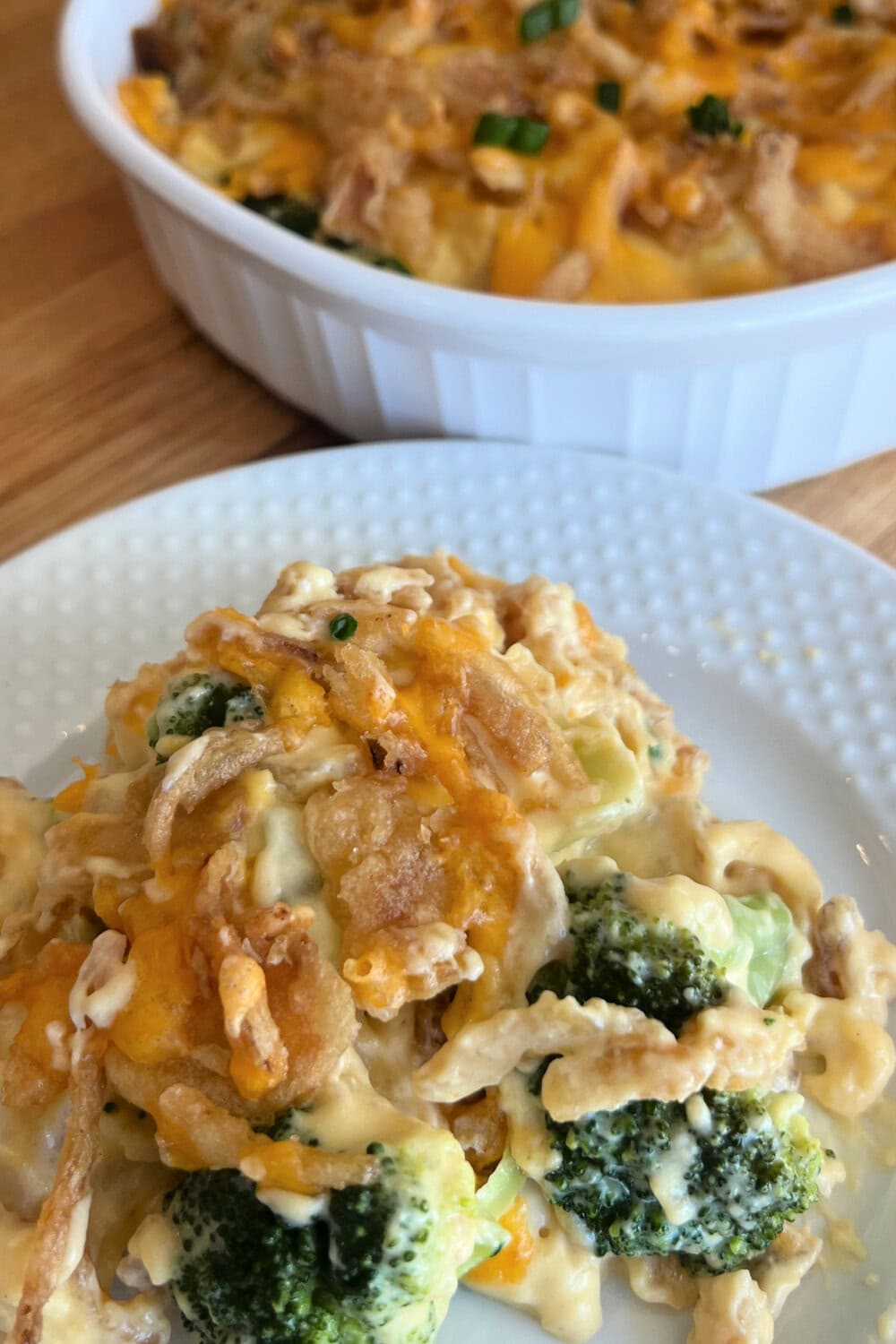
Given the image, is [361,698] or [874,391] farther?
[874,391]

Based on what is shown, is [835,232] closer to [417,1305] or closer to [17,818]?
[17,818]

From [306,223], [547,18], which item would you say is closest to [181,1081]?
[306,223]

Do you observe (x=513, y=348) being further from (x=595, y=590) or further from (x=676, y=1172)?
(x=676, y=1172)

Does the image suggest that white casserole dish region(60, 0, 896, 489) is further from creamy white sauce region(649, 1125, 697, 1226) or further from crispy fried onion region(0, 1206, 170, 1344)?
crispy fried onion region(0, 1206, 170, 1344)

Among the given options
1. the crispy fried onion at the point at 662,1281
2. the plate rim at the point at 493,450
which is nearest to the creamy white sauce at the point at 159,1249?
the crispy fried onion at the point at 662,1281

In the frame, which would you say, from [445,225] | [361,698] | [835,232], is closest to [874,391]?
[835,232]

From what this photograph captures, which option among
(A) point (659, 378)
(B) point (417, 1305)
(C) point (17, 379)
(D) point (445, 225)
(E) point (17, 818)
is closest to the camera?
(B) point (417, 1305)
